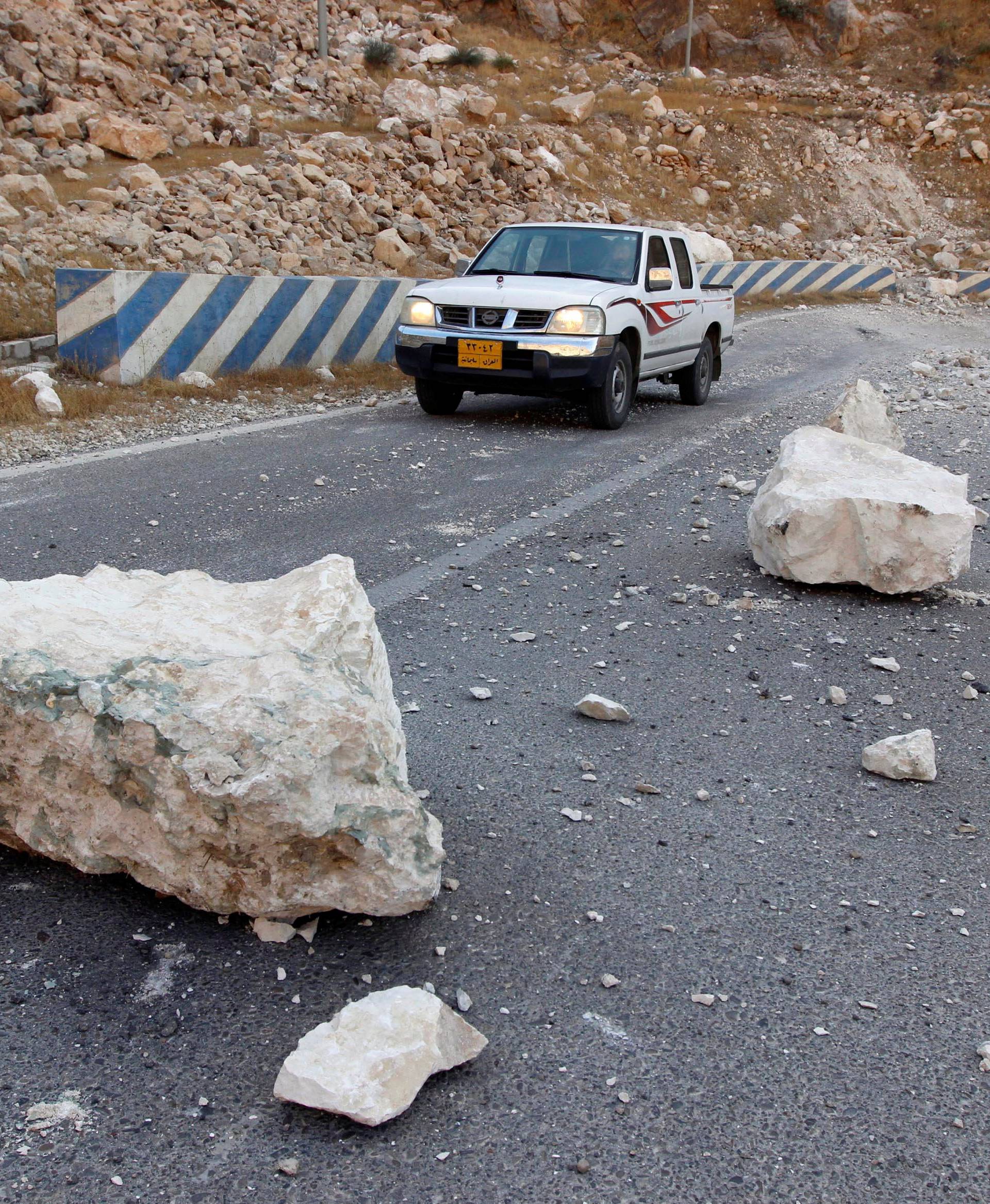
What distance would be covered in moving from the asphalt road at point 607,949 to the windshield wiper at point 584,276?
5643 millimetres

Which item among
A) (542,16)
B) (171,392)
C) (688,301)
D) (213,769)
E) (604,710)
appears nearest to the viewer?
(213,769)

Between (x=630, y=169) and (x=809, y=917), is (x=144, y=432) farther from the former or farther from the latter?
(x=630, y=169)

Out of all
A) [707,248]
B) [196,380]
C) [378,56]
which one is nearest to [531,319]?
[196,380]

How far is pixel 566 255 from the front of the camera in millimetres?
11000

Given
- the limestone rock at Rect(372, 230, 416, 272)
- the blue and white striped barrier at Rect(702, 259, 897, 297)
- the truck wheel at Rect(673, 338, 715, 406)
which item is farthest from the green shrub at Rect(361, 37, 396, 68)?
the truck wheel at Rect(673, 338, 715, 406)

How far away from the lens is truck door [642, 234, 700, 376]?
35.6 feet

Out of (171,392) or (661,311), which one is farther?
(661,311)

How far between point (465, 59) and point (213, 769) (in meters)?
43.8

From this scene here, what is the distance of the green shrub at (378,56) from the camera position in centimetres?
3597

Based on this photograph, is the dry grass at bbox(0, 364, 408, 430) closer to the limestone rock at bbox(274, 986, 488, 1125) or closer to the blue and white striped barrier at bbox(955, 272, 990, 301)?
the limestone rock at bbox(274, 986, 488, 1125)

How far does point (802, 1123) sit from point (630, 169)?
123ft

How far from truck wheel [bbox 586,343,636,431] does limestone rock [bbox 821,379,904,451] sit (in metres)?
2.66

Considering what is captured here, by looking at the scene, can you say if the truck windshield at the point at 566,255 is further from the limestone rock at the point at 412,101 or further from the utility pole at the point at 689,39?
the utility pole at the point at 689,39

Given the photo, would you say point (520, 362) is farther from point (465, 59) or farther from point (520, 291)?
point (465, 59)
